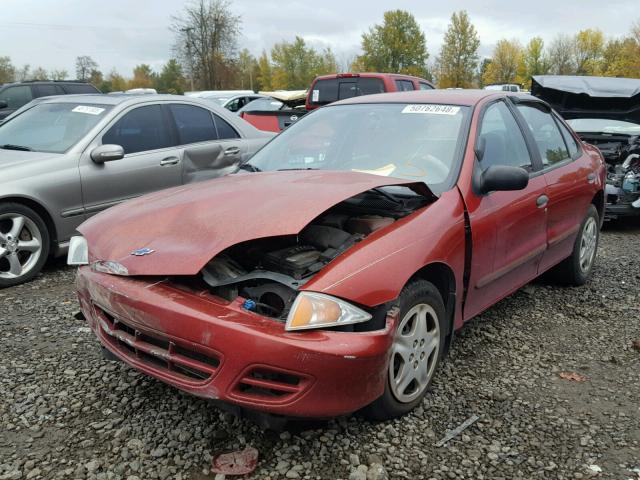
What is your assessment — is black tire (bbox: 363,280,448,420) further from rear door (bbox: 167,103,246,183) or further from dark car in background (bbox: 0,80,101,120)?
dark car in background (bbox: 0,80,101,120)

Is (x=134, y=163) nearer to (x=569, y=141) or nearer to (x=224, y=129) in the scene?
(x=224, y=129)

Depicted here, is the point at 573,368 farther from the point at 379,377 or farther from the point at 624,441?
the point at 379,377

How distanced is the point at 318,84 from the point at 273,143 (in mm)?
8342

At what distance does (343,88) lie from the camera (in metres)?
11.5

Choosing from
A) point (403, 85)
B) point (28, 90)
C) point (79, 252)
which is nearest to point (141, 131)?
point (79, 252)

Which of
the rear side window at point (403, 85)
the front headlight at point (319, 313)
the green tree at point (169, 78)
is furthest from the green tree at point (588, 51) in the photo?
the front headlight at point (319, 313)

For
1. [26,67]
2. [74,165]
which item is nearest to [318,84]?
[74,165]

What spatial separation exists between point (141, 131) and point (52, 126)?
801mm

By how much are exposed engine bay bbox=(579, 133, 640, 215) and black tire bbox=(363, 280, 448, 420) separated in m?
5.06

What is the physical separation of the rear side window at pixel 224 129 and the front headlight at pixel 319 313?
14.0 feet

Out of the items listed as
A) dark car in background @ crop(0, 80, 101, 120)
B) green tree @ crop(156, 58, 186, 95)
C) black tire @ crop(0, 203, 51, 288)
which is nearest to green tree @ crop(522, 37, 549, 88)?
green tree @ crop(156, 58, 186, 95)

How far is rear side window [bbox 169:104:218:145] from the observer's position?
5.93 m

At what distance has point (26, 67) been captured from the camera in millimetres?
64562

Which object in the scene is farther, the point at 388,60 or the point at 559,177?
the point at 388,60
